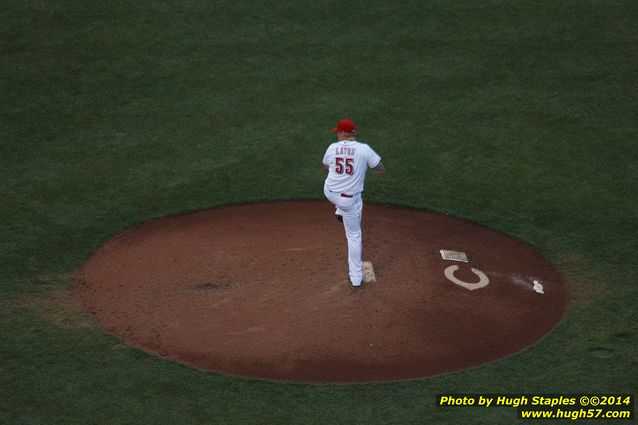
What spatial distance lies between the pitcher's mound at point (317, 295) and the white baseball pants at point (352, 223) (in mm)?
262

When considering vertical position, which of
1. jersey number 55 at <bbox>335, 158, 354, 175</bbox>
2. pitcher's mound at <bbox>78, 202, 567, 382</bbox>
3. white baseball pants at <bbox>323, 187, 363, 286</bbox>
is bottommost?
pitcher's mound at <bbox>78, 202, 567, 382</bbox>

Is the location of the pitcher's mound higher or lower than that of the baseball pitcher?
lower

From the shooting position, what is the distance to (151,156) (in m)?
14.7

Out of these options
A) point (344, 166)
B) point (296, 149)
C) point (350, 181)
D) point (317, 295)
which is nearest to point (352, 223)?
point (350, 181)

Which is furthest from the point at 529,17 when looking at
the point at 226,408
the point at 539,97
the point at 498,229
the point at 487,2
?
the point at 226,408

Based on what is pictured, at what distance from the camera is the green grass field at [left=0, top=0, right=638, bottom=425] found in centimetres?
927

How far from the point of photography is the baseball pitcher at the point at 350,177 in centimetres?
1064

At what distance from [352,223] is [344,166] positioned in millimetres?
681

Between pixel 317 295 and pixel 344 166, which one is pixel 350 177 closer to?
pixel 344 166

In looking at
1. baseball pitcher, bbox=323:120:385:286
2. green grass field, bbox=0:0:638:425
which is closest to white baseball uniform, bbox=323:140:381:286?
baseball pitcher, bbox=323:120:385:286

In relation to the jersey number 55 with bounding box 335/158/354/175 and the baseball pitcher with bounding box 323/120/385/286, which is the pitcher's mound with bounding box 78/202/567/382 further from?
the jersey number 55 with bounding box 335/158/354/175

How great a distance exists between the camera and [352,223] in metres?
10.8

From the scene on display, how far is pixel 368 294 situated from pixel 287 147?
15.4ft

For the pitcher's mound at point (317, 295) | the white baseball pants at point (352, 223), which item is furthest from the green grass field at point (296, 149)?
the white baseball pants at point (352, 223)
